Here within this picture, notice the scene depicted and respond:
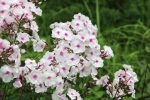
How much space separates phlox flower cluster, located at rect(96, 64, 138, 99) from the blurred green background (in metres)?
0.65

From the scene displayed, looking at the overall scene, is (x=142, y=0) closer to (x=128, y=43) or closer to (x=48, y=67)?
(x=128, y=43)

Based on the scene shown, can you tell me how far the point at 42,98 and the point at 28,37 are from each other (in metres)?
0.45

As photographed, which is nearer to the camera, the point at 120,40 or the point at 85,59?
the point at 85,59

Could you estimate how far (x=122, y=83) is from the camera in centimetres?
Answer: 359

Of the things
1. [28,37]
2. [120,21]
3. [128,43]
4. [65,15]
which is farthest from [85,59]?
[120,21]

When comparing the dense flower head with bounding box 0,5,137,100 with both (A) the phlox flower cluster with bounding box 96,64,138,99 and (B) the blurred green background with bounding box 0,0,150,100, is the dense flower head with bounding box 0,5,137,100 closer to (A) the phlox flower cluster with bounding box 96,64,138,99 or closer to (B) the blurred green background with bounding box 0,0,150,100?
(A) the phlox flower cluster with bounding box 96,64,138,99

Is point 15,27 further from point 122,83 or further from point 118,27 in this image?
point 118,27

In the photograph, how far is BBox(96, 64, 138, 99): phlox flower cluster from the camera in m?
3.60

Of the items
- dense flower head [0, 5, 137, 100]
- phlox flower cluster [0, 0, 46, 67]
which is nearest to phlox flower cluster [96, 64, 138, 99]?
dense flower head [0, 5, 137, 100]

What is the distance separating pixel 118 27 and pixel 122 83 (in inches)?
107

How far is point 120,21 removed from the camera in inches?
262

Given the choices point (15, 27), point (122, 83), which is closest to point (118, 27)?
point (122, 83)

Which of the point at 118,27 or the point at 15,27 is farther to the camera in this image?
the point at 118,27

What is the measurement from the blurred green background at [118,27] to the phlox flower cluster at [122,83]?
654mm
